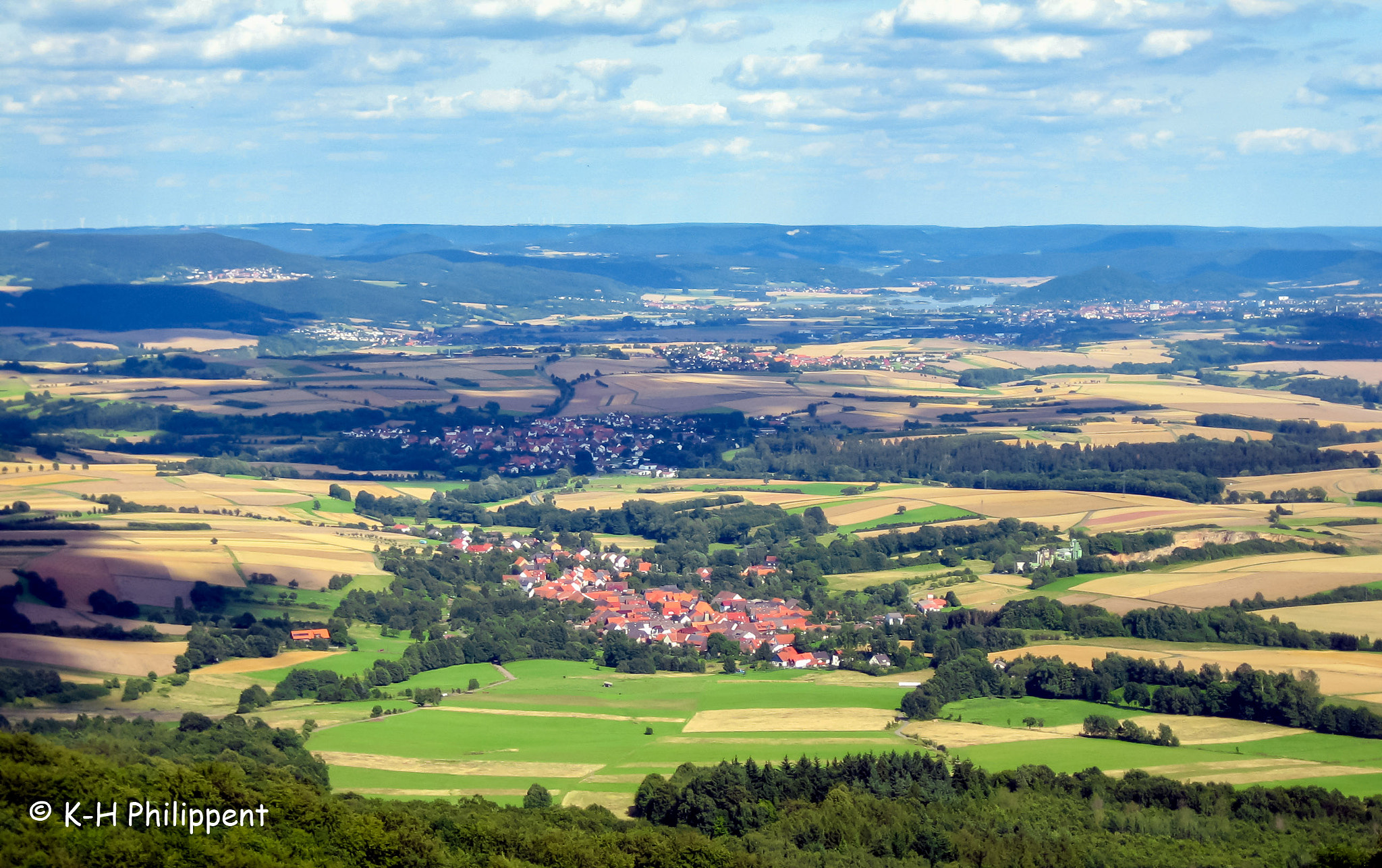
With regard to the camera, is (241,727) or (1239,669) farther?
(1239,669)

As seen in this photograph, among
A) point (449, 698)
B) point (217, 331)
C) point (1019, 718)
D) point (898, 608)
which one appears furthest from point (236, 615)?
point (217, 331)

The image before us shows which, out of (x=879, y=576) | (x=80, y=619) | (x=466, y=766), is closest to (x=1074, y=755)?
(x=466, y=766)

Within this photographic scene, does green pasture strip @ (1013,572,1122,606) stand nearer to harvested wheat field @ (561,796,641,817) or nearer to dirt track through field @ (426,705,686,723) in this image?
dirt track through field @ (426,705,686,723)

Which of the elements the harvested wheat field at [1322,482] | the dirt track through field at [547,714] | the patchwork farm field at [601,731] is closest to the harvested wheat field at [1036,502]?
the harvested wheat field at [1322,482]

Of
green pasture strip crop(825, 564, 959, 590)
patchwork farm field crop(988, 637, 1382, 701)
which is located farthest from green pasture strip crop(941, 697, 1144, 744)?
green pasture strip crop(825, 564, 959, 590)

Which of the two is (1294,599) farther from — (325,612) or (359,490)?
(359,490)
